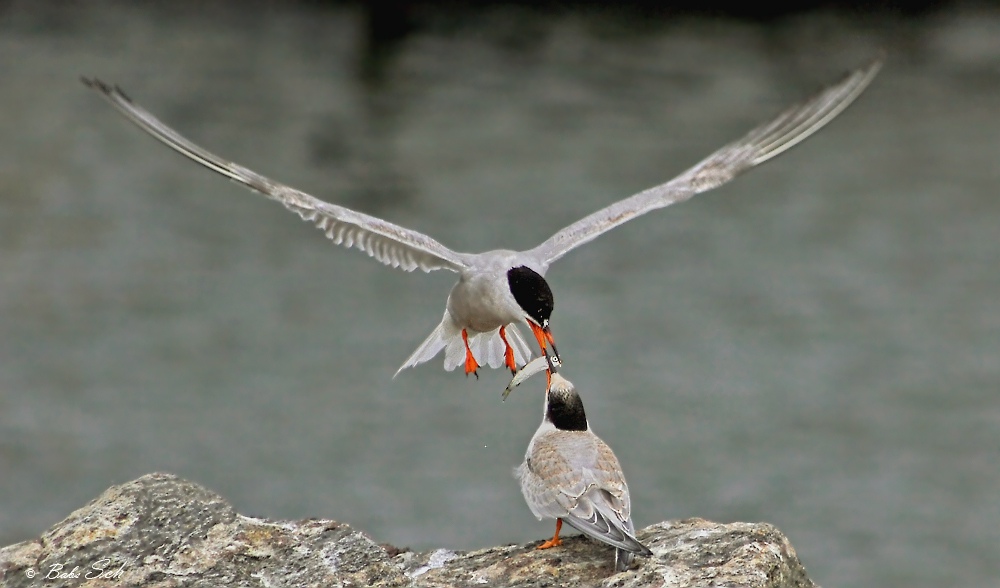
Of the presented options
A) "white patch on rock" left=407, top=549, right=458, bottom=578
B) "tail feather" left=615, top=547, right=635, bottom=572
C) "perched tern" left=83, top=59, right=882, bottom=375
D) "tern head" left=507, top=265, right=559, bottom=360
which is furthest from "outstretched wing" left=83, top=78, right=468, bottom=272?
"tail feather" left=615, top=547, right=635, bottom=572

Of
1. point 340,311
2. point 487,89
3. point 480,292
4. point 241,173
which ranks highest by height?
point 487,89

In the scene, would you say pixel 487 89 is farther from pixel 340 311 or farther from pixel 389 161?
pixel 340 311

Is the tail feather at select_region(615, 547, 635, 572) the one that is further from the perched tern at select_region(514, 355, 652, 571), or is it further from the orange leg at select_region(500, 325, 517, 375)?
the orange leg at select_region(500, 325, 517, 375)

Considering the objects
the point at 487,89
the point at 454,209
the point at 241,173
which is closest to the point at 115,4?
the point at 487,89

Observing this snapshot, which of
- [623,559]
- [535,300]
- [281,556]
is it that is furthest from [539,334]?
[281,556]

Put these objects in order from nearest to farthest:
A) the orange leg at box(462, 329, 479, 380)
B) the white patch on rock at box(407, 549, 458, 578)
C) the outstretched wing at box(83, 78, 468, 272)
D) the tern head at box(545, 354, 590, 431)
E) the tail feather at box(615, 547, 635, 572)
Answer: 1. the tail feather at box(615, 547, 635, 572)
2. the white patch on rock at box(407, 549, 458, 578)
3. the tern head at box(545, 354, 590, 431)
4. the outstretched wing at box(83, 78, 468, 272)
5. the orange leg at box(462, 329, 479, 380)

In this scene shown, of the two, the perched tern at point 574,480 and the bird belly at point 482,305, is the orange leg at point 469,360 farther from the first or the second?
the perched tern at point 574,480

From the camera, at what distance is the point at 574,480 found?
301 inches

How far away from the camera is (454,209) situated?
30.1 meters

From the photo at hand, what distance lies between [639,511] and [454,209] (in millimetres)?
9887

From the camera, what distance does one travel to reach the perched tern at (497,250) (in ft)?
30.7

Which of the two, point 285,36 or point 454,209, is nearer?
point 454,209

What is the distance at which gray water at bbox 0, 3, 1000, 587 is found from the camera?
23594 mm

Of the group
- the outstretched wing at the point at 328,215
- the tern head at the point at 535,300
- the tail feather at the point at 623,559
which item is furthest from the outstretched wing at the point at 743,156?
the tail feather at the point at 623,559
